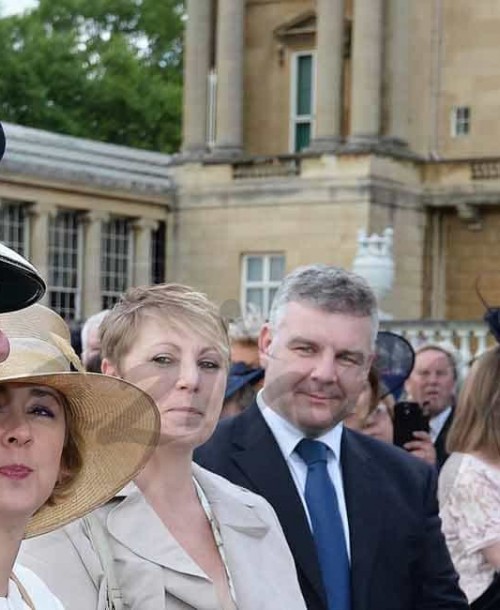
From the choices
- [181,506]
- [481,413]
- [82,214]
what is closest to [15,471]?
[181,506]

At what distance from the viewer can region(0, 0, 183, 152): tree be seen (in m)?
45.8

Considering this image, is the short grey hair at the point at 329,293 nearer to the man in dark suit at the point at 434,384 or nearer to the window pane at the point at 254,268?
the man in dark suit at the point at 434,384

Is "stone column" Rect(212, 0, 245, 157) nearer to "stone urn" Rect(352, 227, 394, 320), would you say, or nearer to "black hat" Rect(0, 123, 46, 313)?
"stone urn" Rect(352, 227, 394, 320)

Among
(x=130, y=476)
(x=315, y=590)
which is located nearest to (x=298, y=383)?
(x=315, y=590)

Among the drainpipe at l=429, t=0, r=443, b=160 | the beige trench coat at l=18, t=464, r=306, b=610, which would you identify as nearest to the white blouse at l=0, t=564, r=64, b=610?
the beige trench coat at l=18, t=464, r=306, b=610

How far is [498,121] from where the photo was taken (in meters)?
34.2

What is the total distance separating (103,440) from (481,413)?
2.66 metres

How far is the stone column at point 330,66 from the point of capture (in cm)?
3472

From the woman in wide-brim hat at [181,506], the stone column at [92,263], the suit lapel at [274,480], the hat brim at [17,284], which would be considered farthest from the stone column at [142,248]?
the hat brim at [17,284]

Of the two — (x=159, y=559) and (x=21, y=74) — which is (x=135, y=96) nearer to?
(x=21, y=74)

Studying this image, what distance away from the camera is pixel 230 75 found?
3641cm

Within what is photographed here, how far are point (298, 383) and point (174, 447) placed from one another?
37.2 inches

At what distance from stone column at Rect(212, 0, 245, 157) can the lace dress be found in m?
30.7

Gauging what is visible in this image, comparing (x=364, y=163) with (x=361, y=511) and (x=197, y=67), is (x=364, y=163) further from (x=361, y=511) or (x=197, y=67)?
(x=361, y=511)
